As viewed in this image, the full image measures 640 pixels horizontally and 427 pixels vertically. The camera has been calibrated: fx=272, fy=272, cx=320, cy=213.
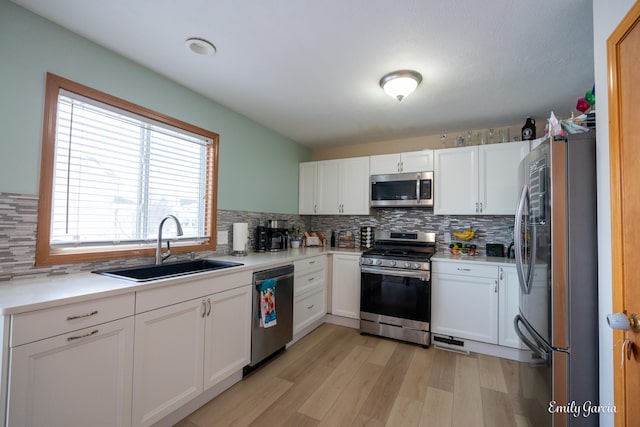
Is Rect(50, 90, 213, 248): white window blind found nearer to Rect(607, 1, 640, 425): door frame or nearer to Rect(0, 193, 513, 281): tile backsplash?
Rect(0, 193, 513, 281): tile backsplash

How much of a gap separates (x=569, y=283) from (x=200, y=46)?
244cm

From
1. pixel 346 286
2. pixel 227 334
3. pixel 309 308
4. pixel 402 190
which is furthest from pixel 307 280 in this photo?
pixel 402 190

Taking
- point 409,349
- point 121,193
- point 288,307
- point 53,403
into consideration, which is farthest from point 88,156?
point 409,349

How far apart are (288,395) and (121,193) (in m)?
1.88

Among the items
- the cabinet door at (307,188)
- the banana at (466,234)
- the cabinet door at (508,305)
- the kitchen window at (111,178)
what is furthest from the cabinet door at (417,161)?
the kitchen window at (111,178)

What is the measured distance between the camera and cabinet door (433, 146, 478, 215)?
2961 mm

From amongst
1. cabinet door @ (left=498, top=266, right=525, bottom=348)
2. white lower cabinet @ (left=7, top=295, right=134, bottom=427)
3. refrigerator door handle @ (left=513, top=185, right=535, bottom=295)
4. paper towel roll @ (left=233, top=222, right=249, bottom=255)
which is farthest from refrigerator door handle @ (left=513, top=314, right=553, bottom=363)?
paper towel roll @ (left=233, top=222, right=249, bottom=255)

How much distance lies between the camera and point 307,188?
3.92 metres

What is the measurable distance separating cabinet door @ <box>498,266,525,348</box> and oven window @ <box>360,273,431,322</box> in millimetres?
636

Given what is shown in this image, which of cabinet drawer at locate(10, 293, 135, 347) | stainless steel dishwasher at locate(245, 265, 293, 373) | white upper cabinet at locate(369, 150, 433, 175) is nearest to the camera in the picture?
cabinet drawer at locate(10, 293, 135, 347)

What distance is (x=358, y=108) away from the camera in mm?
2709

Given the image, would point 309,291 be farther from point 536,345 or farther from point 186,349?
point 536,345

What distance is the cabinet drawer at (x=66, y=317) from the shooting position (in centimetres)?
105

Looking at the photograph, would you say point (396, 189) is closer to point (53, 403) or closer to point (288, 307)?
point (288, 307)
